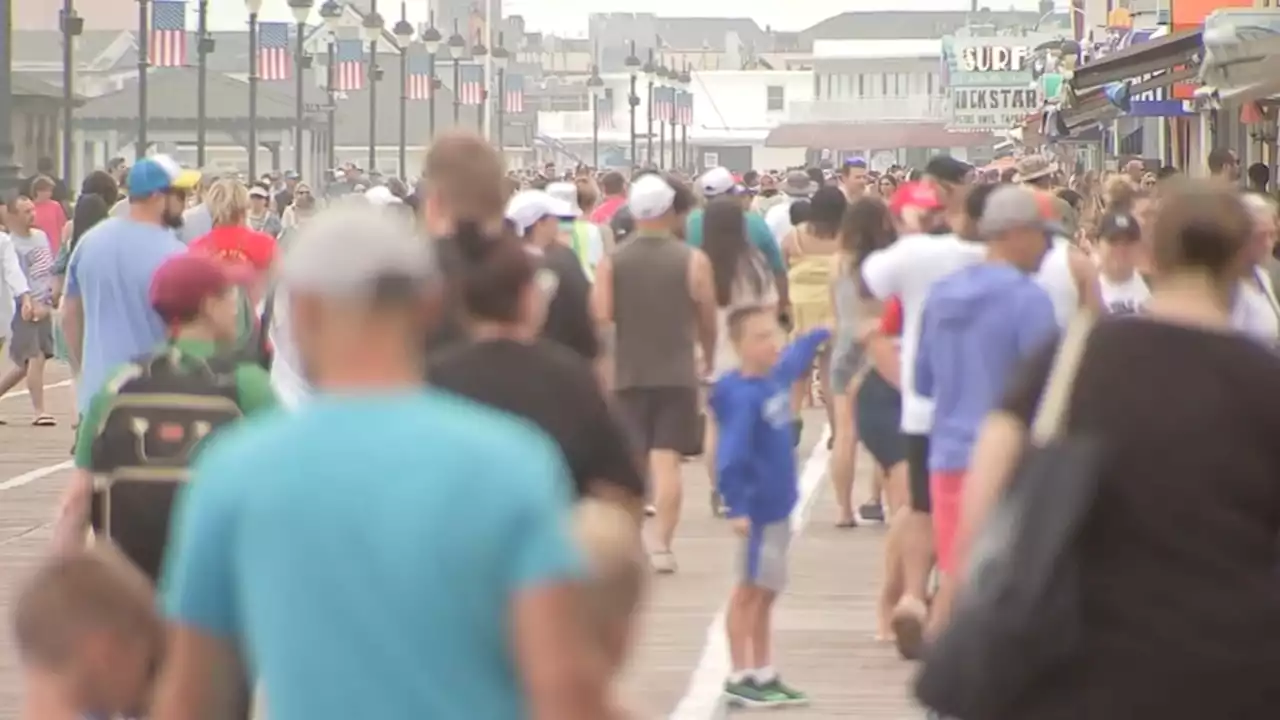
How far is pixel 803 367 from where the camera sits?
10758mm

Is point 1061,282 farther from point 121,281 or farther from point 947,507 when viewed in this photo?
point 121,281

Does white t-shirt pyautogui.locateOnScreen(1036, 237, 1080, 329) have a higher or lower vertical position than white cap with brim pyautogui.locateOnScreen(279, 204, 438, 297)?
lower

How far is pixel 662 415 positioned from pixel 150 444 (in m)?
6.45

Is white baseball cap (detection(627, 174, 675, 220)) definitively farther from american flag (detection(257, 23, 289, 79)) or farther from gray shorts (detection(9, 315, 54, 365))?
american flag (detection(257, 23, 289, 79))

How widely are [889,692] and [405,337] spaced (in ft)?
23.3

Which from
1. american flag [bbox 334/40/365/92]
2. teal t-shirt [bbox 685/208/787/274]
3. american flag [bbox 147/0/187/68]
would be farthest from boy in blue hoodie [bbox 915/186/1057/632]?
american flag [bbox 334/40/365/92]

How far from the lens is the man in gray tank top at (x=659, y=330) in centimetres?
1371

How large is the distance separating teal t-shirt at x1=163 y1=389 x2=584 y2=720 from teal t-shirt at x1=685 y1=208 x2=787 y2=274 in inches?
544

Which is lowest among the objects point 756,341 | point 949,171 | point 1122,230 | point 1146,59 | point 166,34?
point 756,341

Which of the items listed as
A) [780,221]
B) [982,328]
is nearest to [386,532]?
[982,328]

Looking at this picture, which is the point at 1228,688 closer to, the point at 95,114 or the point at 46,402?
the point at 46,402

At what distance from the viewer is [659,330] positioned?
45.0 feet

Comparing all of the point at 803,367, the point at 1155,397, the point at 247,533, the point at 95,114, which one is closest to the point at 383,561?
the point at 247,533

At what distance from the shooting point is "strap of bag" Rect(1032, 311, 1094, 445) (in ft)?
18.4
